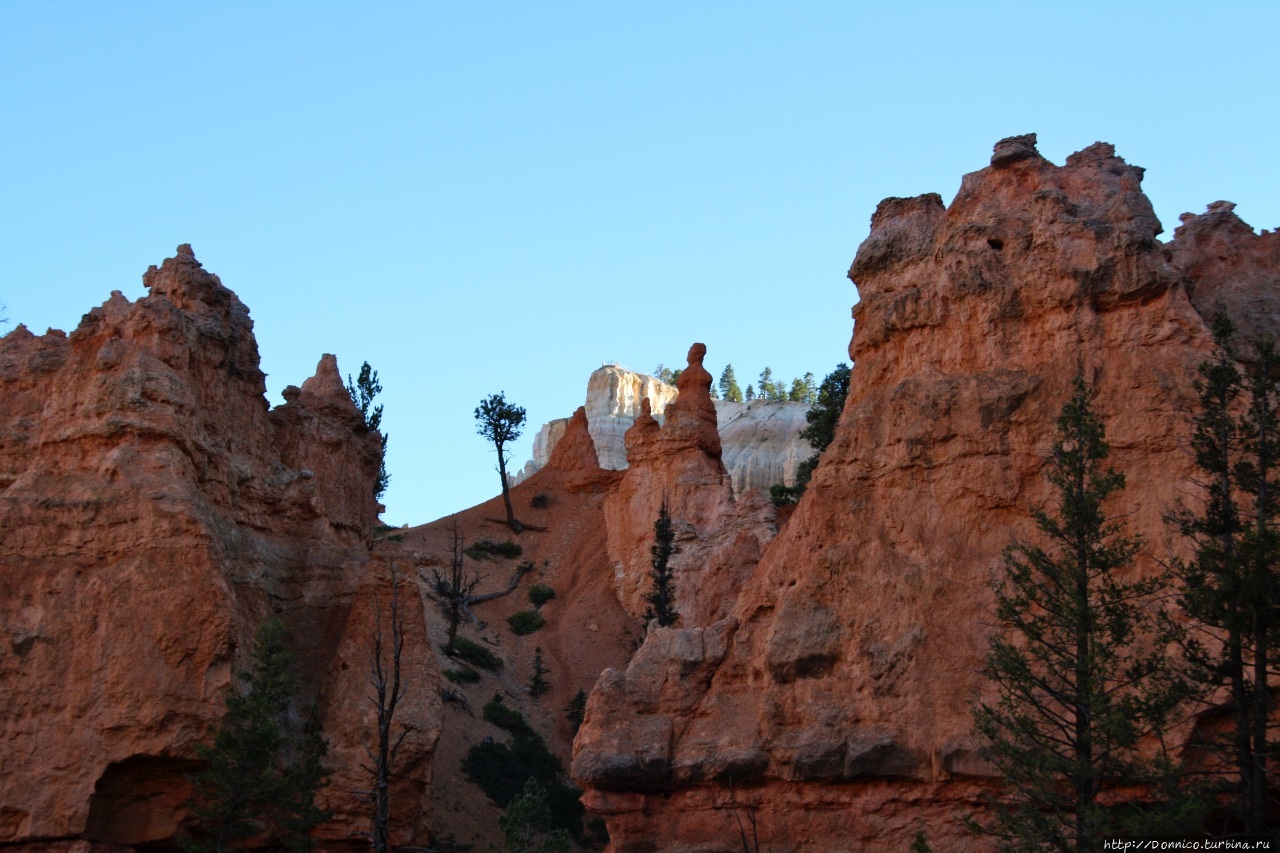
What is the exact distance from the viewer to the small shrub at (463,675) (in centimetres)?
4400

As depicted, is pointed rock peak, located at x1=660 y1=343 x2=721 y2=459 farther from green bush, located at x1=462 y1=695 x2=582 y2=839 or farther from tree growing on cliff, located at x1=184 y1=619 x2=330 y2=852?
tree growing on cliff, located at x1=184 y1=619 x2=330 y2=852

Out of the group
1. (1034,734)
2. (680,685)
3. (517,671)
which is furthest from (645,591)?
(1034,734)

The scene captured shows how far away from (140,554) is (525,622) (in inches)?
1113

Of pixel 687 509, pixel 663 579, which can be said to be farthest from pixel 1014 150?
pixel 687 509

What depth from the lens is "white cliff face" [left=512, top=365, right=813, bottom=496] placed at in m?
80.4

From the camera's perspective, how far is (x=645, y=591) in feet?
167

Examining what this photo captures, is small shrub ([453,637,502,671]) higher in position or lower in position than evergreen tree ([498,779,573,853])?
higher

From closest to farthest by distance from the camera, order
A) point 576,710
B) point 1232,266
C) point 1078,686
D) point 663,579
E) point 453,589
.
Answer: point 1078,686 < point 1232,266 < point 576,710 < point 663,579 < point 453,589

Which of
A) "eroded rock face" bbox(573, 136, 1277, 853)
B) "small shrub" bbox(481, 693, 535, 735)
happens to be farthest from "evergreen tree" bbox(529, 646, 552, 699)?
"eroded rock face" bbox(573, 136, 1277, 853)

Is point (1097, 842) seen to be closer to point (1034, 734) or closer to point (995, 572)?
point (1034, 734)

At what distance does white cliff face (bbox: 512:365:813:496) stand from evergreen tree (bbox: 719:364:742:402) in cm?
993

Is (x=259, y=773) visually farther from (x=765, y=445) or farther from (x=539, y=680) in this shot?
(x=765, y=445)

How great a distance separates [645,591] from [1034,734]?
3203cm

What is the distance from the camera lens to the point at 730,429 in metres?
89.1
